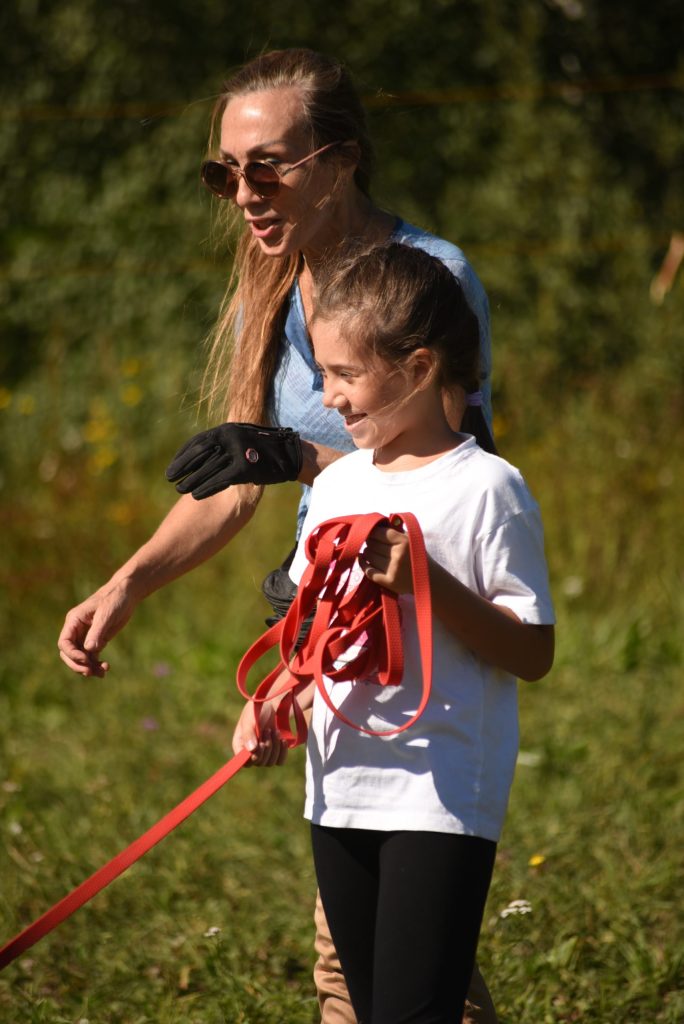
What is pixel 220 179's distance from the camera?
2.46 meters

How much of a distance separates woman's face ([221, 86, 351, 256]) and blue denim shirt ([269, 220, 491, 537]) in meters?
0.14

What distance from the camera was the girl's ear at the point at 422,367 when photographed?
6.41 ft

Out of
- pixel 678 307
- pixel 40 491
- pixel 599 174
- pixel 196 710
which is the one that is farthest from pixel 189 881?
pixel 599 174

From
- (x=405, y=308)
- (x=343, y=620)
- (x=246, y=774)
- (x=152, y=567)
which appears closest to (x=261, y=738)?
(x=343, y=620)

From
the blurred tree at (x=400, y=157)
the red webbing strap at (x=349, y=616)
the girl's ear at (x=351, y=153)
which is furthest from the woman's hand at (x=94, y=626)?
the blurred tree at (x=400, y=157)

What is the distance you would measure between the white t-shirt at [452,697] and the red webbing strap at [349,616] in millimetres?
35

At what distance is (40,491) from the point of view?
20.7 ft

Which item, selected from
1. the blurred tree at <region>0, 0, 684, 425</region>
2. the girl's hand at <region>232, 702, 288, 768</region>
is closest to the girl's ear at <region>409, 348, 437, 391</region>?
the girl's hand at <region>232, 702, 288, 768</region>

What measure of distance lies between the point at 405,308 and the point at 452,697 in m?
0.61

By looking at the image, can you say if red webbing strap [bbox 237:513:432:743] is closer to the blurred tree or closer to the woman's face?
the woman's face

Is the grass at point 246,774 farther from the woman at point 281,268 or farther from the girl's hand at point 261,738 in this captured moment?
the girl's hand at point 261,738

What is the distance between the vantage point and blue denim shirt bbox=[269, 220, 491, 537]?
2328 mm

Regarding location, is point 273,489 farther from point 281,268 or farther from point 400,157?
point 281,268

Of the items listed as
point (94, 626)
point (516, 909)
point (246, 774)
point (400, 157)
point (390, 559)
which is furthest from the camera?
point (400, 157)
